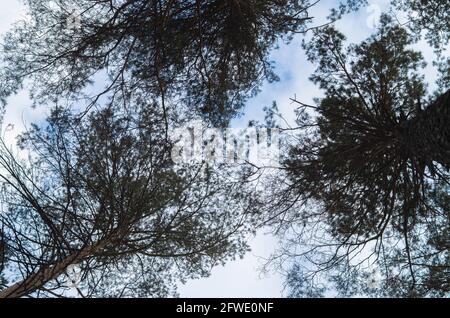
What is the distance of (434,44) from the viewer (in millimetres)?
5695

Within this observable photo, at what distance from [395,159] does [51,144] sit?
4.65m

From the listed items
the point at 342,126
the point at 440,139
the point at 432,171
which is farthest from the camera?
the point at 342,126

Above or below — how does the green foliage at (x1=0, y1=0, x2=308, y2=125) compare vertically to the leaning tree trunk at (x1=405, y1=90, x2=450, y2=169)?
above

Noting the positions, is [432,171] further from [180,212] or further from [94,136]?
[94,136]

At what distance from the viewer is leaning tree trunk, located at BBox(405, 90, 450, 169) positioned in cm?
415

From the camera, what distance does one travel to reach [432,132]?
437 centimetres

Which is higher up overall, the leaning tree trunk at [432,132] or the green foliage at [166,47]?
the green foliage at [166,47]

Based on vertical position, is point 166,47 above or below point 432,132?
above

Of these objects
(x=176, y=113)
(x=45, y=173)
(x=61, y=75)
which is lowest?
(x=45, y=173)

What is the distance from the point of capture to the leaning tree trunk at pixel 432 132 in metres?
Answer: 4.15
